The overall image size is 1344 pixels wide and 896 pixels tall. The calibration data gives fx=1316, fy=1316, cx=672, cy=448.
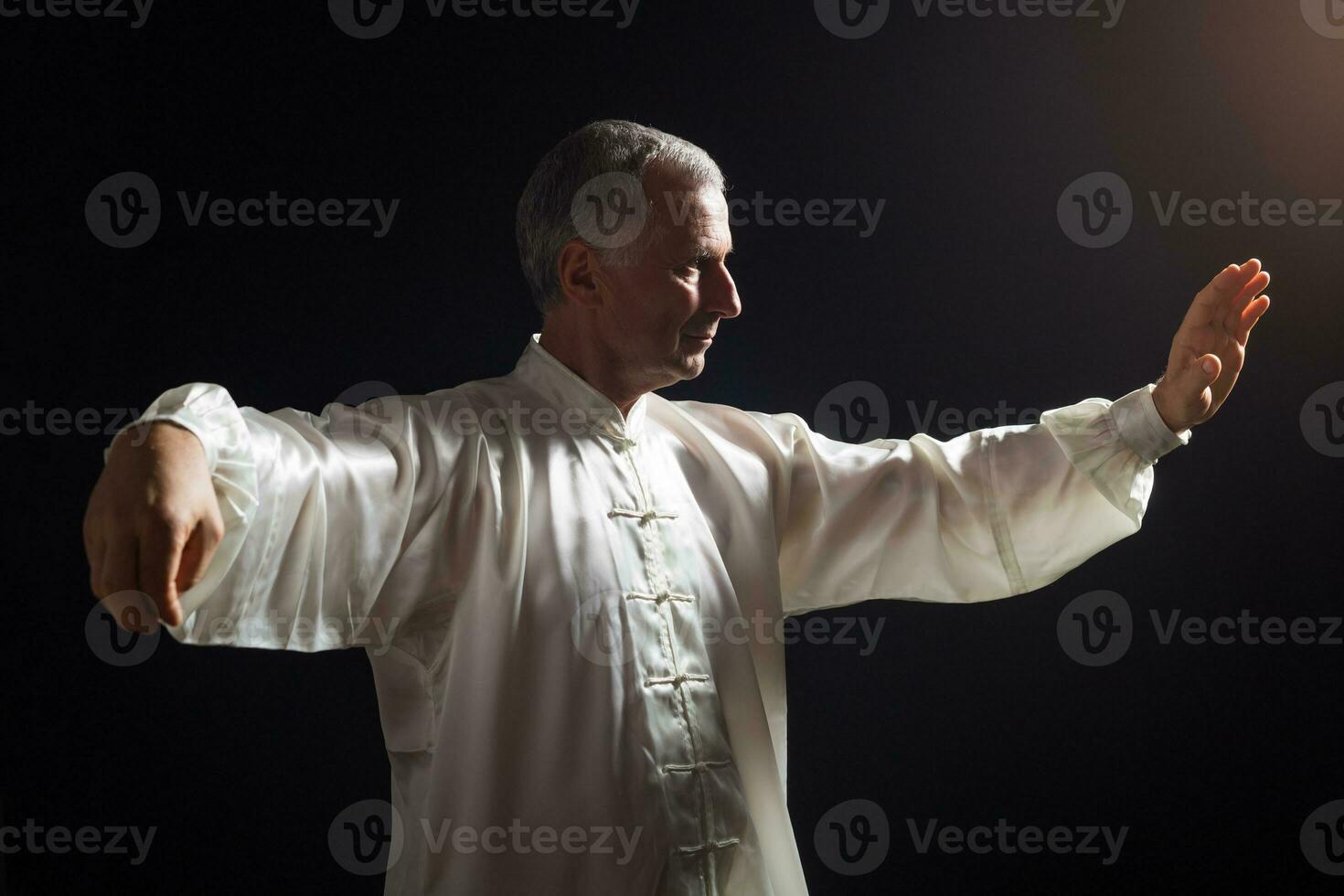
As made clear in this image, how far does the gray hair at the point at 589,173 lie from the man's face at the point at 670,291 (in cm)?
2

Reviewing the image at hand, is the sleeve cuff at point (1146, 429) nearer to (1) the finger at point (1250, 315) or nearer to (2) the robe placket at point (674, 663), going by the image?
(1) the finger at point (1250, 315)

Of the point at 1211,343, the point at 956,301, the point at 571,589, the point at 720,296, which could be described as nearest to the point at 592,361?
the point at 720,296

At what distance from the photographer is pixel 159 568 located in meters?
1.07

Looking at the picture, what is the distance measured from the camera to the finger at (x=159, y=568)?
1067mm

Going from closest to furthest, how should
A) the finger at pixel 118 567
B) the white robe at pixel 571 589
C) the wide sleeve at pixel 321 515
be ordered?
the finger at pixel 118 567 → the wide sleeve at pixel 321 515 → the white robe at pixel 571 589

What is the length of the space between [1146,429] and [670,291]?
64 centimetres

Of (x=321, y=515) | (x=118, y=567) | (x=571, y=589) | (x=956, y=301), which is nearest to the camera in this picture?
(x=118, y=567)

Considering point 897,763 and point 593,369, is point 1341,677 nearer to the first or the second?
point 897,763

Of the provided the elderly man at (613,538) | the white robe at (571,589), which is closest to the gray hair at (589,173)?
the elderly man at (613,538)

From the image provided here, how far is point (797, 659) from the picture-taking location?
2340 millimetres

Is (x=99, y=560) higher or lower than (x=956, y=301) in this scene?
lower

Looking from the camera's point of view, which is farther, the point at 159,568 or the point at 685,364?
the point at 685,364

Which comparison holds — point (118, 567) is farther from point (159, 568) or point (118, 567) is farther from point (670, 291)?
point (670, 291)

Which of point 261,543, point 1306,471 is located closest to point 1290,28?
point 1306,471
